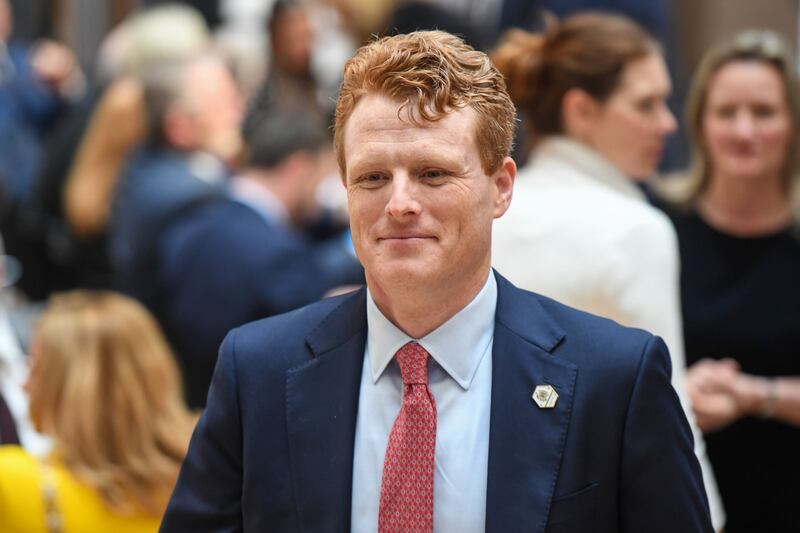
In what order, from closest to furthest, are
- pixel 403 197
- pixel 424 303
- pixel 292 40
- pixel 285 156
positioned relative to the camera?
pixel 403 197, pixel 424 303, pixel 285 156, pixel 292 40

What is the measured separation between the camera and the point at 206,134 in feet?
20.6

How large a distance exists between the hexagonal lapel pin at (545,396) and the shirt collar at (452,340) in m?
0.13

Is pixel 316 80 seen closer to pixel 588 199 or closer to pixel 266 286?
→ pixel 266 286

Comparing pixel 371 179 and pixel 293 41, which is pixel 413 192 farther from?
pixel 293 41

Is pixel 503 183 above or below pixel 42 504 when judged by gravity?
above

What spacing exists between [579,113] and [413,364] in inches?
52.4

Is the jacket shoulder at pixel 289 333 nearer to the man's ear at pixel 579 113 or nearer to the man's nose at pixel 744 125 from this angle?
the man's ear at pixel 579 113

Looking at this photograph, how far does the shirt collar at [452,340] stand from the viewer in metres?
2.40

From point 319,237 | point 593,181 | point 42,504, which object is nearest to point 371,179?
point 593,181

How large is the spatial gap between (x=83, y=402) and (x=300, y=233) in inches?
117

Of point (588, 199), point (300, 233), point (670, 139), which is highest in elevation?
point (588, 199)

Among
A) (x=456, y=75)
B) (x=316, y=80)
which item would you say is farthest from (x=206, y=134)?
(x=456, y=75)

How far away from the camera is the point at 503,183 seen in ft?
7.98

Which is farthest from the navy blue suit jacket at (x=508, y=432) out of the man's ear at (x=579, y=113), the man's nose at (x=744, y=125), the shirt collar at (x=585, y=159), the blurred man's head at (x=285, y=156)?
the blurred man's head at (x=285, y=156)
